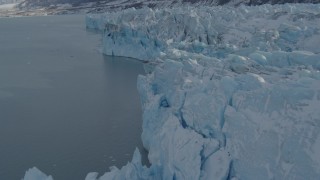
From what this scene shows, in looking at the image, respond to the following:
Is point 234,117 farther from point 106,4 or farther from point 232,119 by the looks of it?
point 106,4

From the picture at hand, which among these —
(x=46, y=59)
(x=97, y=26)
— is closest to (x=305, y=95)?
(x=46, y=59)

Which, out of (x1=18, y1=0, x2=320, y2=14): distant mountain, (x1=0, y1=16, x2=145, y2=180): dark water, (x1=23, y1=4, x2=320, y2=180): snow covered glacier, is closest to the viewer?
(x1=23, y1=4, x2=320, y2=180): snow covered glacier

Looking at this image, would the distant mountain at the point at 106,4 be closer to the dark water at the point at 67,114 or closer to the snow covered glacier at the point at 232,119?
the dark water at the point at 67,114

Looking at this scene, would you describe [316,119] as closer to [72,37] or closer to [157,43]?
[157,43]

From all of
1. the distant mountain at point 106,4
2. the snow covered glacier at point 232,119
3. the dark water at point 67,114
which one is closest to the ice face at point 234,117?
the snow covered glacier at point 232,119

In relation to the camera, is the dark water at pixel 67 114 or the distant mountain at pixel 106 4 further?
the distant mountain at pixel 106 4

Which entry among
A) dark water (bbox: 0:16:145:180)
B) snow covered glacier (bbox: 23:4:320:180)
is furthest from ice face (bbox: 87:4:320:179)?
dark water (bbox: 0:16:145:180)

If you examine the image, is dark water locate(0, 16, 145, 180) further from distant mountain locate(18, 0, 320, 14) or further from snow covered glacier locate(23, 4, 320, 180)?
distant mountain locate(18, 0, 320, 14)

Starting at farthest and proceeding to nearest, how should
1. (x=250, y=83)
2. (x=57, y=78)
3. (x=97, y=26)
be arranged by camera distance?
(x=97, y=26) < (x=57, y=78) < (x=250, y=83)

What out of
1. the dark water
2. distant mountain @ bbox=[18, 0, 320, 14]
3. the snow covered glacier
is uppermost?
the snow covered glacier
